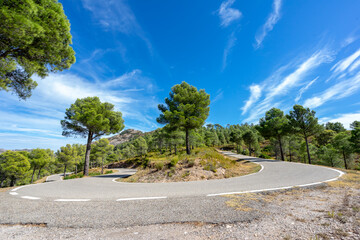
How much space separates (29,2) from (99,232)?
8549mm

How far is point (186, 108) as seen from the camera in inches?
591

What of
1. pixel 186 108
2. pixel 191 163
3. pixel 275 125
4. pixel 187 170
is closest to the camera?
pixel 187 170

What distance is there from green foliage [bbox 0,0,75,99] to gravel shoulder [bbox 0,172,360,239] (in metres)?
6.51

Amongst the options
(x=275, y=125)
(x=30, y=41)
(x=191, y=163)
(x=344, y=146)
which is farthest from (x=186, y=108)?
(x=344, y=146)

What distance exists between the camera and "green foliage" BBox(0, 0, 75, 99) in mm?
5344

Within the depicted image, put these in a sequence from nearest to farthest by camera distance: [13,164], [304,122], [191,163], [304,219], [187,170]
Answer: [304,219] → [187,170] → [191,163] → [304,122] → [13,164]

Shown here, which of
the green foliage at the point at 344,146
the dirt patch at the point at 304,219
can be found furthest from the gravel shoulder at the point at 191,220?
the green foliage at the point at 344,146

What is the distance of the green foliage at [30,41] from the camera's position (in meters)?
5.34

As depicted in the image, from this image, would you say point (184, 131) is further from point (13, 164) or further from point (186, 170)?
point (13, 164)

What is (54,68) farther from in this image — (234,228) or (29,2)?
(234,228)

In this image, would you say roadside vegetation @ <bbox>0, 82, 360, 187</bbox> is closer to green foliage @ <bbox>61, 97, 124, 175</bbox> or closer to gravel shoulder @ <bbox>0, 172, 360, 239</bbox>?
green foliage @ <bbox>61, 97, 124, 175</bbox>

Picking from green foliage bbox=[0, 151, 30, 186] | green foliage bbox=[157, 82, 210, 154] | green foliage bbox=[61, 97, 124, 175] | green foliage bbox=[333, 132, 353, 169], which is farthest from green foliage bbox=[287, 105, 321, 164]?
green foliage bbox=[0, 151, 30, 186]

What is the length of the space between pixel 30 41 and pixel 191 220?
918 centimetres

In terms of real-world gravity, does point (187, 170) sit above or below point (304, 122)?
below
